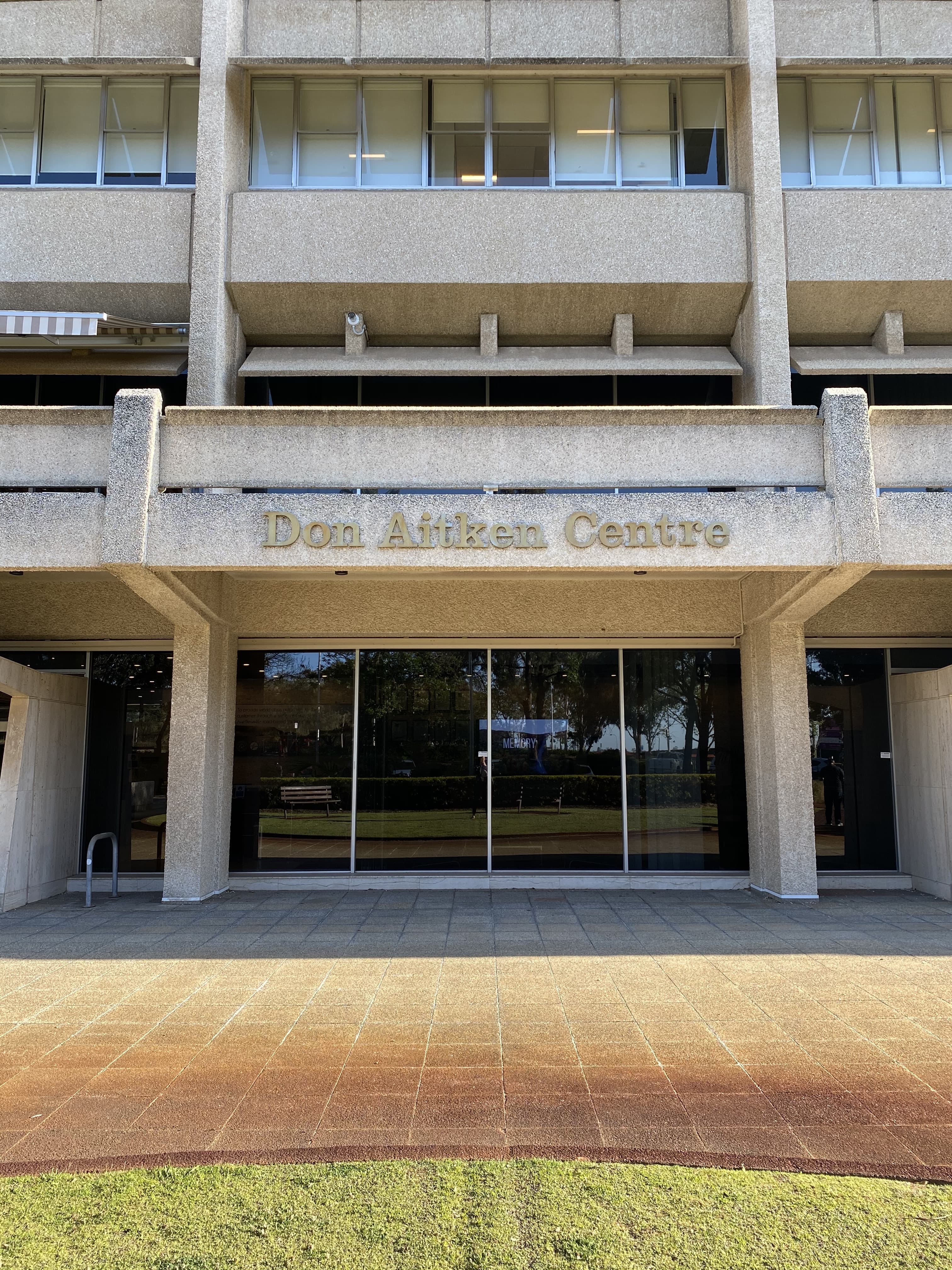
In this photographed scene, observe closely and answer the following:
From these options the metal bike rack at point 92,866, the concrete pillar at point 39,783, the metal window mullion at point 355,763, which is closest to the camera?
the metal bike rack at point 92,866

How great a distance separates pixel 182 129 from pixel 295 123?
1612mm

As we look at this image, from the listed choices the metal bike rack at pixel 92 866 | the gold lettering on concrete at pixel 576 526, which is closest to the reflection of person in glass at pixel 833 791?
the gold lettering on concrete at pixel 576 526

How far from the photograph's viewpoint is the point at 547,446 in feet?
32.4

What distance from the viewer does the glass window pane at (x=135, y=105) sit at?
41.9 ft

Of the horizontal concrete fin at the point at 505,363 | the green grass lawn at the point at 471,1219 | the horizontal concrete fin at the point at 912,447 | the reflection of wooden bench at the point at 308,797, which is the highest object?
the horizontal concrete fin at the point at 505,363

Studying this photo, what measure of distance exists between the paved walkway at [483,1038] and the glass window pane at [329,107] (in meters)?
10.8

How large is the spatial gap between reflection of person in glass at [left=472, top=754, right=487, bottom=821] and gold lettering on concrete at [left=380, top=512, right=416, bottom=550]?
13.5ft

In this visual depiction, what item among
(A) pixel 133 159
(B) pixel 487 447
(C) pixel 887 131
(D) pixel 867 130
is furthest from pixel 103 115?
(C) pixel 887 131

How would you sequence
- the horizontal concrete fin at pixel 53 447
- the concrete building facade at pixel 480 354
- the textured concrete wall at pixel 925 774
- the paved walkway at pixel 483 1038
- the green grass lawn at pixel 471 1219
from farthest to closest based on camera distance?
A: the concrete building facade at pixel 480 354
the textured concrete wall at pixel 925 774
the horizontal concrete fin at pixel 53 447
the paved walkway at pixel 483 1038
the green grass lawn at pixel 471 1219

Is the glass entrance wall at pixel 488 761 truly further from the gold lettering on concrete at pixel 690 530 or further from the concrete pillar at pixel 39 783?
the gold lettering on concrete at pixel 690 530

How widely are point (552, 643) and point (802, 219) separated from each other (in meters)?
6.58

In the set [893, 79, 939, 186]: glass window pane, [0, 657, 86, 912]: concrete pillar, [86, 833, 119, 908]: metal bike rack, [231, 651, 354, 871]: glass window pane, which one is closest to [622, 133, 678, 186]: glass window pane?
[893, 79, 939, 186]: glass window pane

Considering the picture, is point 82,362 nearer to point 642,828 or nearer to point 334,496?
point 334,496

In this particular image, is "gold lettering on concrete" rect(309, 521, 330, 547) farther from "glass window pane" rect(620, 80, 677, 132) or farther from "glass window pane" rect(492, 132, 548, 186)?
"glass window pane" rect(620, 80, 677, 132)
